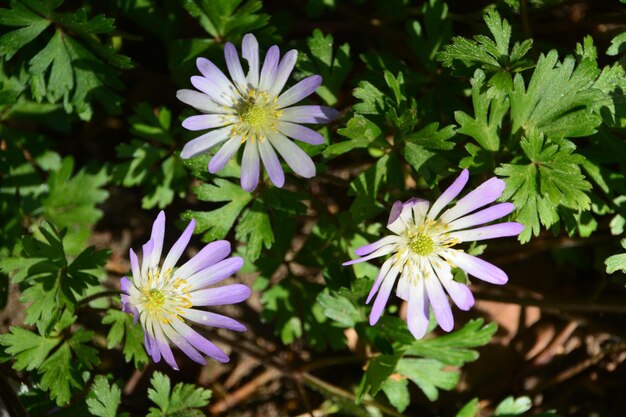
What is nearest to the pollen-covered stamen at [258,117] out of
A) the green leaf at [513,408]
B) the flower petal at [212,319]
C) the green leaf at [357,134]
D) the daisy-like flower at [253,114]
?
the daisy-like flower at [253,114]

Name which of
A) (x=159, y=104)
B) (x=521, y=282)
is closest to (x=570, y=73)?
(x=521, y=282)

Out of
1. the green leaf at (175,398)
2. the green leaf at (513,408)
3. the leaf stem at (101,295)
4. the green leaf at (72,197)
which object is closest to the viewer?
the green leaf at (175,398)

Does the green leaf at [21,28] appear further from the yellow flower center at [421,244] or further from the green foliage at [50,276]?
the yellow flower center at [421,244]

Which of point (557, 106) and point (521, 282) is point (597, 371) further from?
point (557, 106)

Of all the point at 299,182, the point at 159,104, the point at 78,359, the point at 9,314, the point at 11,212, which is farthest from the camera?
the point at 159,104

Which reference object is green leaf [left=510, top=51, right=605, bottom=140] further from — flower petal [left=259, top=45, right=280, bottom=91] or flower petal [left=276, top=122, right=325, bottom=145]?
flower petal [left=259, top=45, right=280, bottom=91]

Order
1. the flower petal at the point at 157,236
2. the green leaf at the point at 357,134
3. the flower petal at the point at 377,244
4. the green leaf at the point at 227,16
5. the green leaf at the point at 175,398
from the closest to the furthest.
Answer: the flower petal at the point at 377,244
the flower petal at the point at 157,236
the green leaf at the point at 357,134
the green leaf at the point at 175,398
the green leaf at the point at 227,16
